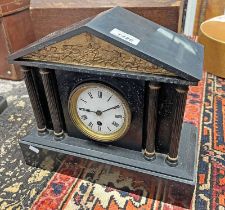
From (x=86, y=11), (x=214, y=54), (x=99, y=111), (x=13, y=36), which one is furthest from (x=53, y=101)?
(x=214, y=54)

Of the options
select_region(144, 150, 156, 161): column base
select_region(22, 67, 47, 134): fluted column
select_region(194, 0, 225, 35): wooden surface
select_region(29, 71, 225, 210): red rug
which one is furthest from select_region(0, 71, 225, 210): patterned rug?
select_region(194, 0, 225, 35): wooden surface

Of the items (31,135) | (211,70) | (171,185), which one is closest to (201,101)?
(211,70)

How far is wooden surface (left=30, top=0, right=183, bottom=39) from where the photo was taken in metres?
1.58

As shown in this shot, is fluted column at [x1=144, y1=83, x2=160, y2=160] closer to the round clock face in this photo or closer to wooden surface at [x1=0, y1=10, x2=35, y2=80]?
the round clock face

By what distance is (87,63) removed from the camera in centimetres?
97

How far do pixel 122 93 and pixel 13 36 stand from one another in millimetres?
1447

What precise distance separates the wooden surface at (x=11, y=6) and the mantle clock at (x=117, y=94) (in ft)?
3.56

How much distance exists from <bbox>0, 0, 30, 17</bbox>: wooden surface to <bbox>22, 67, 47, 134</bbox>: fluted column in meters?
1.09

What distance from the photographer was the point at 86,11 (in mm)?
1751

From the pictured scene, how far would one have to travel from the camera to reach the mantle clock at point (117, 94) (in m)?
0.89

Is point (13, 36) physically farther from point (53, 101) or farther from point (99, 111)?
point (99, 111)

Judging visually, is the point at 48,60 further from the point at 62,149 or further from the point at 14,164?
the point at 14,164

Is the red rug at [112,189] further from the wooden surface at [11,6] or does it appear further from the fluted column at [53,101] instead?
the wooden surface at [11,6]

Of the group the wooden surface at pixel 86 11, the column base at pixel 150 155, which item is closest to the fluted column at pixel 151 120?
the column base at pixel 150 155
